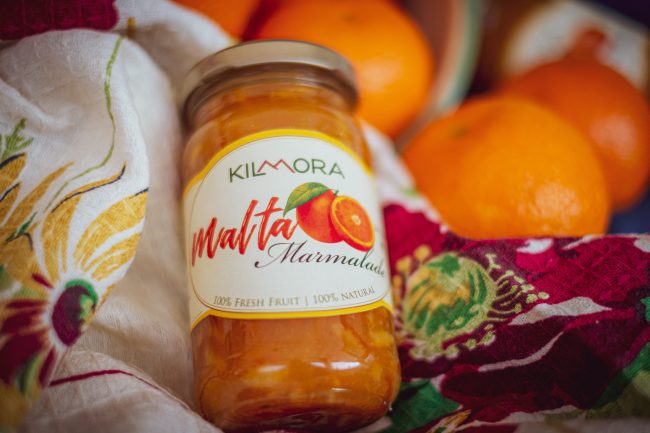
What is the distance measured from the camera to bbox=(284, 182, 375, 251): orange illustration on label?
0.43m

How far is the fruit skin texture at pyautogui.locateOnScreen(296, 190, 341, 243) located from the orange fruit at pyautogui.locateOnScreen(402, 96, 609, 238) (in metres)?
0.20

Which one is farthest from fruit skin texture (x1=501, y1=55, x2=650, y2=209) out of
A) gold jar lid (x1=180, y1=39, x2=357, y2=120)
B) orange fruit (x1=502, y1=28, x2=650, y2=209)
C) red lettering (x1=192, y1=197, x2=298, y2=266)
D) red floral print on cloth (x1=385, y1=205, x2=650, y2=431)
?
red lettering (x1=192, y1=197, x2=298, y2=266)

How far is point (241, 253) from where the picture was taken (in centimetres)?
42

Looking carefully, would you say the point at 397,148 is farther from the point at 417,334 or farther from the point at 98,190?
the point at 98,190

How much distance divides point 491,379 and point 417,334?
0.28ft

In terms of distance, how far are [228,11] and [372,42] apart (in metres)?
0.18

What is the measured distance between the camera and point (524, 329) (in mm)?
453

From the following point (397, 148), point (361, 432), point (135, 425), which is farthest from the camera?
point (397, 148)

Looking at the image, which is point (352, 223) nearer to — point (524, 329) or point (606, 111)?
point (524, 329)

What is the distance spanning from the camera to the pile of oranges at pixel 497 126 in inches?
20.9

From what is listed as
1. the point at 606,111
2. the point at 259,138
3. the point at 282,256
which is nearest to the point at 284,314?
the point at 282,256

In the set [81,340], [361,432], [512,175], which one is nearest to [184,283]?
[81,340]

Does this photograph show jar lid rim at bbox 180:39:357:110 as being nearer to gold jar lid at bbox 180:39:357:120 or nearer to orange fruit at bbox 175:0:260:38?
gold jar lid at bbox 180:39:357:120

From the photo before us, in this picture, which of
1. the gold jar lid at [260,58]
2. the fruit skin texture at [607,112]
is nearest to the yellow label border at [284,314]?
the gold jar lid at [260,58]
